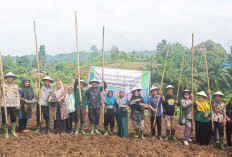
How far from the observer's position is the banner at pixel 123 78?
34.8 feet

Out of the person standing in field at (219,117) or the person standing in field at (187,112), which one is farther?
the person standing in field at (187,112)

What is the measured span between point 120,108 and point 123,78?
4.46 meters

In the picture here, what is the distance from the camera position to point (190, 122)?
5.82 m

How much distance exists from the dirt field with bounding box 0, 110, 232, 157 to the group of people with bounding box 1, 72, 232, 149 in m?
0.29

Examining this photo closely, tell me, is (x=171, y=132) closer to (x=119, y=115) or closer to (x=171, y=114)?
(x=171, y=114)

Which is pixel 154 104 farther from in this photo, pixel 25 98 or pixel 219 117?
pixel 25 98

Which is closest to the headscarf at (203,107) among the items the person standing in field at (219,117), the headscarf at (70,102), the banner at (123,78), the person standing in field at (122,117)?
the person standing in field at (219,117)

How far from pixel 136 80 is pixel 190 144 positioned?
5508 mm

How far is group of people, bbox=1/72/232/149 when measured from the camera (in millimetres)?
5637

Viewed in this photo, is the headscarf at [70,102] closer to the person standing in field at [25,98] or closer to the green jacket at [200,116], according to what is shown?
the person standing in field at [25,98]

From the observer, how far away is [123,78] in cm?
1084

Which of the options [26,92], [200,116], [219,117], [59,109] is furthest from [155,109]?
[26,92]

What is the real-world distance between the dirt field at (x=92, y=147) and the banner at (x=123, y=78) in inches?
187

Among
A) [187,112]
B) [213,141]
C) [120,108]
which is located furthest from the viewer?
[120,108]
